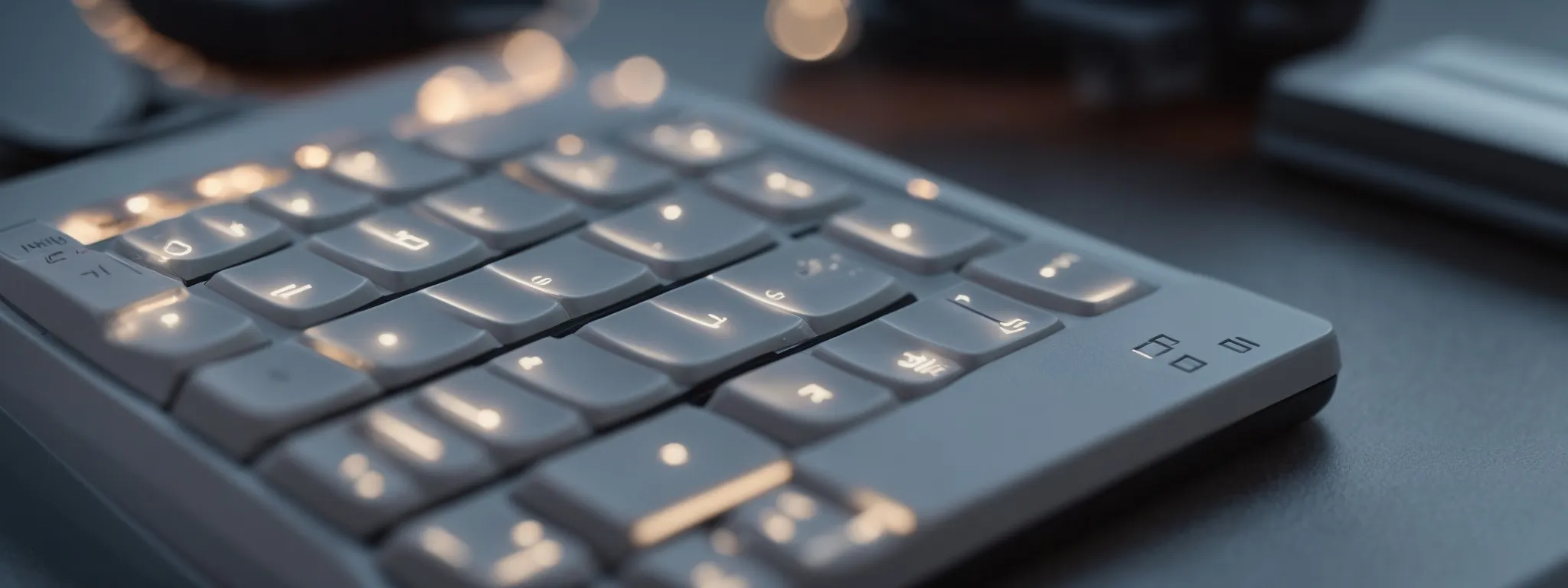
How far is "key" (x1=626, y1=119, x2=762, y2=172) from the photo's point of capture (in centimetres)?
51

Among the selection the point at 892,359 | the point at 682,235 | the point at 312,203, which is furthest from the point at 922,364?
the point at 312,203

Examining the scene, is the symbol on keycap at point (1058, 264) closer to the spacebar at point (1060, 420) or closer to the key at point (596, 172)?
the spacebar at point (1060, 420)

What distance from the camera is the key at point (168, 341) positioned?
369mm

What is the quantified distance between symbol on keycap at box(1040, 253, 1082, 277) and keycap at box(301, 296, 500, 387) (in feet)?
0.52

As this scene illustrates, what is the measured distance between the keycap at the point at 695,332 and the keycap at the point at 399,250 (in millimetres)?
63

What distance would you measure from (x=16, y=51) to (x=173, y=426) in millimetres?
372

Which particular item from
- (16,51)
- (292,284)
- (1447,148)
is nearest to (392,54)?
(16,51)

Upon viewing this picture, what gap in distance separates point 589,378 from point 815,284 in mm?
84

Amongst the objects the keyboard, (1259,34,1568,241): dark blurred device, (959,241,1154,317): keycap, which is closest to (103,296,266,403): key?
the keyboard

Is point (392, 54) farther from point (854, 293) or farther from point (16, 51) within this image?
point (854, 293)

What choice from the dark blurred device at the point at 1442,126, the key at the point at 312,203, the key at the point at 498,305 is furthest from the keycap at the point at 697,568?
the dark blurred device at the point at 1442,126

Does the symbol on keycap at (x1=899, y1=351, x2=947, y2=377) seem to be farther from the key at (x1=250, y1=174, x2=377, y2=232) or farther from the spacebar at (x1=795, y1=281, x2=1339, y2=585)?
the key at (x1=250, y1=174, x2=377, y2=232)

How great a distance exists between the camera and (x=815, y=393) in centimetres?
36

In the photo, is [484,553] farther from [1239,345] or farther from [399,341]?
[1239,345]
